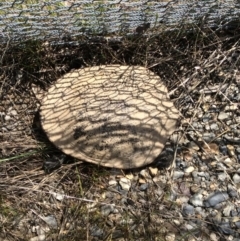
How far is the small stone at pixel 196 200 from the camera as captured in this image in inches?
91.7

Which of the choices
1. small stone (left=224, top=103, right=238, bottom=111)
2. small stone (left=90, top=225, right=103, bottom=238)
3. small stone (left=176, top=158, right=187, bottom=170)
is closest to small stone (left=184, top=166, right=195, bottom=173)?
small stone (left=176, top=158, right=187, bottom=170)

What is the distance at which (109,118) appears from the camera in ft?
7.82

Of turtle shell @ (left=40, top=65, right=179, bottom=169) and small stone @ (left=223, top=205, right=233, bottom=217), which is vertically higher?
turtle shell @ (left=40, top=65, right=179, bottom=169)

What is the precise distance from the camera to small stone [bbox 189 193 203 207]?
7.64 ft

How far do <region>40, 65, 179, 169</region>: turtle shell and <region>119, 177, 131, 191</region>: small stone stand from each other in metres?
0.06

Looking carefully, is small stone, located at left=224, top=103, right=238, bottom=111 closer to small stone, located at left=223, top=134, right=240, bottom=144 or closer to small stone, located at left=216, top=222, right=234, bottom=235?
small stone, located at left=223, top=134, right=240, bottom=144

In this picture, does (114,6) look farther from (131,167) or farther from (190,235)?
(190,235)

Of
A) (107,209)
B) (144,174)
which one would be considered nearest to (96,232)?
(107,209)

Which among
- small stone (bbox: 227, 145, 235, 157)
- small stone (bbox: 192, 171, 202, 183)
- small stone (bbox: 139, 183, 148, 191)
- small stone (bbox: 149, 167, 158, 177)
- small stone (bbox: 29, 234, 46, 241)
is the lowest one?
A: small stone (bbox: 29, 234, 46, 241)

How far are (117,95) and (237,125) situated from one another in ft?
1.84

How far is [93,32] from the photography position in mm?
2568

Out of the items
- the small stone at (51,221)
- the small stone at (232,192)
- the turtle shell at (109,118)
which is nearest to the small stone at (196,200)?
the small stone at (232,192)

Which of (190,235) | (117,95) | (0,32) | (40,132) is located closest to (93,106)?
(117,95)

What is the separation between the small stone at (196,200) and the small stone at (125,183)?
27cm
